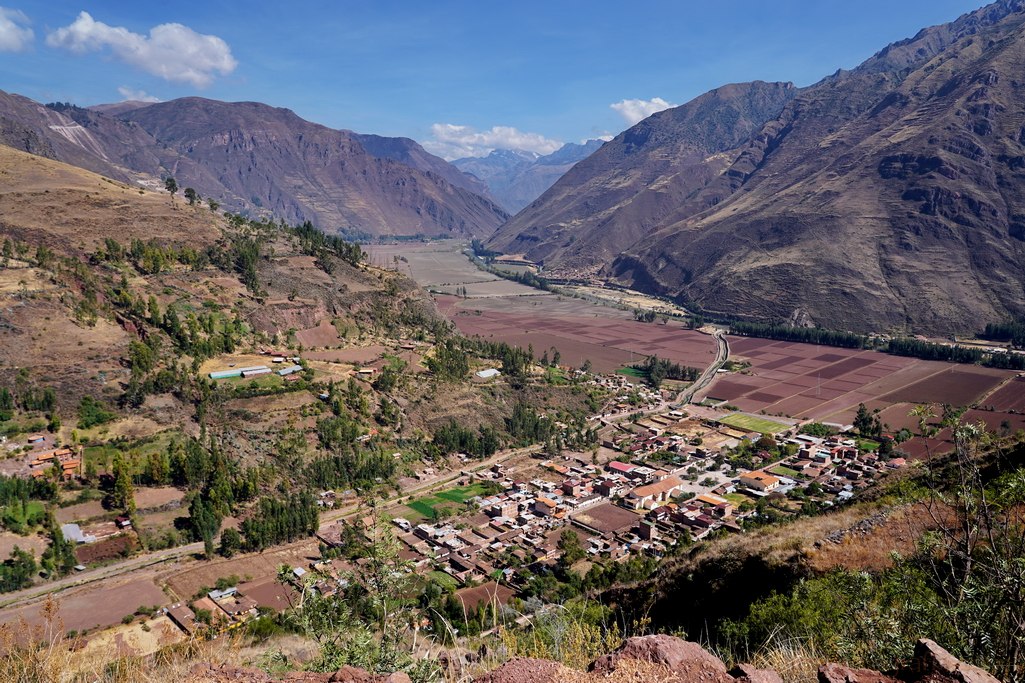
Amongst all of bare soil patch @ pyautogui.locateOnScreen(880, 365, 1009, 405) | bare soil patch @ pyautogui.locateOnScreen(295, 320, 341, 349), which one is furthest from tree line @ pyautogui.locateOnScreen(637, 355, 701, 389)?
bare soil patch @ pyautogui.locateOnScreen(295, 320, 341, 349)

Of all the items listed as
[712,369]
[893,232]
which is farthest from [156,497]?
[893,232]

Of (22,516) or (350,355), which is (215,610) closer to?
(22,516)

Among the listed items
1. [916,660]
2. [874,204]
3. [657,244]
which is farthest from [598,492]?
[657,244]

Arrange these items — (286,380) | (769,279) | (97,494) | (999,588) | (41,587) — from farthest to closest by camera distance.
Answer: (769,279), (286,380), (97,494), (41,587), (999,588)

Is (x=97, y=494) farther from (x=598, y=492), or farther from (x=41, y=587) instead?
(x=598, y=492)

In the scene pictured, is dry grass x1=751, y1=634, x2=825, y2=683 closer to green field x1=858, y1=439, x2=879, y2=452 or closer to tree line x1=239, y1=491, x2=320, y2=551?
tree line x1=239, y1=491, x2=320, y2=551

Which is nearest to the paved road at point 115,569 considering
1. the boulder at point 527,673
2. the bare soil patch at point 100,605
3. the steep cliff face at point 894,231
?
the bare soil patch at point 100,605
